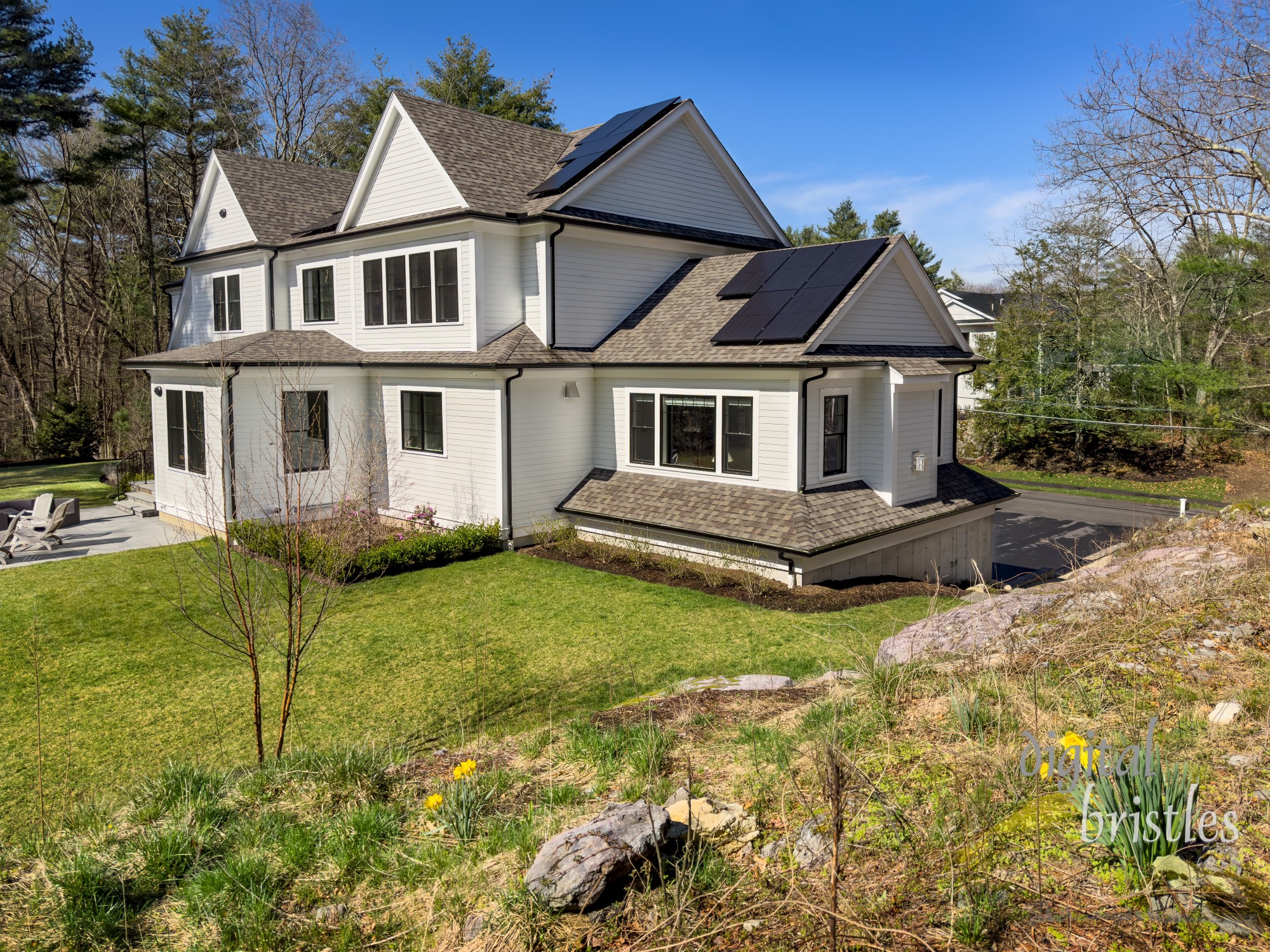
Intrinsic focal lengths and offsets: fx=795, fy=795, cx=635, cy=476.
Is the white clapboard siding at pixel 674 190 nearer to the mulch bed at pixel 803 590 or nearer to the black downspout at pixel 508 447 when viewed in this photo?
the black downspout at pixel 508 447

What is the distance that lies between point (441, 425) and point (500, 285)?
10.3 feet

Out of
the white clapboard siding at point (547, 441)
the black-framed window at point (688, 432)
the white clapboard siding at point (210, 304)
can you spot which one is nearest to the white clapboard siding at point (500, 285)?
the white clapboard siding at point (547, 441)

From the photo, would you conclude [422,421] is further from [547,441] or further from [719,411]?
[719,411]

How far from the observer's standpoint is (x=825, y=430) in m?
14.1

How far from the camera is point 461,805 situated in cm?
491

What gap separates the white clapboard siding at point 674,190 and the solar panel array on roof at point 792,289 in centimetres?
320

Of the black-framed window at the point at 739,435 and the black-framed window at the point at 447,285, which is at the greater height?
the black-framed window at the point at 447,285

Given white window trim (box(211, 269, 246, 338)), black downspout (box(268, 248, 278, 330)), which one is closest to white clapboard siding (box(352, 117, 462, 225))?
black downspout (box(268, 248, 278, 330))

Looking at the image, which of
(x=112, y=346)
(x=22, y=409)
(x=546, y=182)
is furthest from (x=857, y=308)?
(x=22, y=409)

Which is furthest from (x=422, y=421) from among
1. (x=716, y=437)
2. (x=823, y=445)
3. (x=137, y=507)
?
(x=823, y=445)

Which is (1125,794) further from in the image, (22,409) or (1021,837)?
(22,409)

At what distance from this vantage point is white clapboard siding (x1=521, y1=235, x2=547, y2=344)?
1627 centimetres

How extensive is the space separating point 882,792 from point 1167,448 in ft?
118

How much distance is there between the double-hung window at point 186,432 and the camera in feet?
57.0
